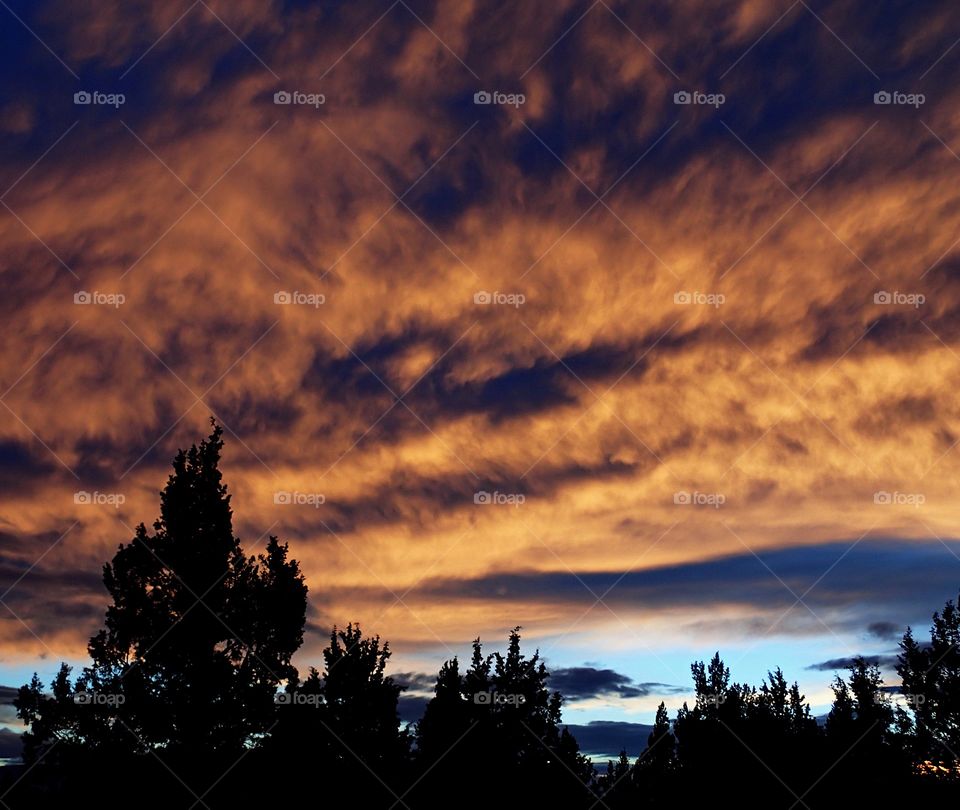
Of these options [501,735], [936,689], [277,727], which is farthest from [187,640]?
[936,689]

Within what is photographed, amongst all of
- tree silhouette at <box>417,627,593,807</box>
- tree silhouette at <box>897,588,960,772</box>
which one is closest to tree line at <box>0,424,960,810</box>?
tree silhouette at <box>417,627,593,807</box>

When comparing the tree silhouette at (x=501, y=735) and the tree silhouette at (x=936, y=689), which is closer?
the tree silhouette at (x=501, y=735)

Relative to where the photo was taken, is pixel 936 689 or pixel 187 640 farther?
pixel 936 689

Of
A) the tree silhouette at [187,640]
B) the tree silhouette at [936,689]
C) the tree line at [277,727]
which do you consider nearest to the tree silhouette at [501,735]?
the tree line at [277,727]

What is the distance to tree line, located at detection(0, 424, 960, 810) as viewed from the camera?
99.8 feet

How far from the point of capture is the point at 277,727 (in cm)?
3266

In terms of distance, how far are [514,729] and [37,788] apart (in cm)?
1787

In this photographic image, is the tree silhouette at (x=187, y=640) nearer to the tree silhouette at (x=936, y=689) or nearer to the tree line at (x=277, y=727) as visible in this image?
the tree line at (x=277, y=727)

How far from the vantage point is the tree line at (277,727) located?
99.8 feet

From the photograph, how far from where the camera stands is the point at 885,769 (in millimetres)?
28766

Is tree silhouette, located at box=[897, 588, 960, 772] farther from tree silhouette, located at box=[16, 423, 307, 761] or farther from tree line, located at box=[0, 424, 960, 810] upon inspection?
tree silhouette, located at box=[16, 423, 307, 761]

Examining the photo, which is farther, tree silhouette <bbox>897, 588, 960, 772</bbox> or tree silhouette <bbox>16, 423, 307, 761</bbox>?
tree silhouette <bbox>897, 588, 960, 772</bbox>

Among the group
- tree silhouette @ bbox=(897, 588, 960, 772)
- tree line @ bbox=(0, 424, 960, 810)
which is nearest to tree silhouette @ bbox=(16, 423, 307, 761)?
tree line @ bbox=(0, 424, 960, 810)

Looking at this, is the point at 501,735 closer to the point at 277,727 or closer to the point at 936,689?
the point at 277,727
